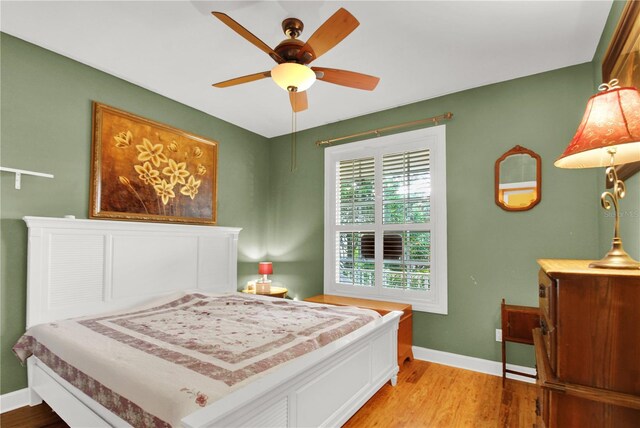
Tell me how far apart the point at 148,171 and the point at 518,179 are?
3505 millimetres

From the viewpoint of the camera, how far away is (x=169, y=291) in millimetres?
3307

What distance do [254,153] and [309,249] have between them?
5.04 ft

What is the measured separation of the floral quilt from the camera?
4.44 ft

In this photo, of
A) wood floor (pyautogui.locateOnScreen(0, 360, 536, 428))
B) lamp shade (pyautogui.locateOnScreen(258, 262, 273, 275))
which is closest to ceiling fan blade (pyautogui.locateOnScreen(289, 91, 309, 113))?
lamp shade (pyautogui.locateOnScreen(258, 262, 273, 275))

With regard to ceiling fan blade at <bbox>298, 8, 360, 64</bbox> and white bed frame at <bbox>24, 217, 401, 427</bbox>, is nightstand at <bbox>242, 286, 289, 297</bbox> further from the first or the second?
ceiling fan blade at <bbox>298, 8, 360, 64</bbox>

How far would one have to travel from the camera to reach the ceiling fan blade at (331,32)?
68.3 inches

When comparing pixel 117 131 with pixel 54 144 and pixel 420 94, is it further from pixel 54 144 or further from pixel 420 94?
→ pixel 420 94

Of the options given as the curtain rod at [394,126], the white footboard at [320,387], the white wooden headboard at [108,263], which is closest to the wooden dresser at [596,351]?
the white footboard at [320,387]

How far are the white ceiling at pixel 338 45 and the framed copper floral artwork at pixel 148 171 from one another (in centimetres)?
47

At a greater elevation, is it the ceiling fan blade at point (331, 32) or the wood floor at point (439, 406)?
the ceiling fan blade at point (331, 32)

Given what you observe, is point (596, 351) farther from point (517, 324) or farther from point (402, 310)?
point (402, 310)

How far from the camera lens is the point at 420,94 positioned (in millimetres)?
3428

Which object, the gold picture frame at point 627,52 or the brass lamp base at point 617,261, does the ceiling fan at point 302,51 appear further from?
the brass lamp base at point 617,261

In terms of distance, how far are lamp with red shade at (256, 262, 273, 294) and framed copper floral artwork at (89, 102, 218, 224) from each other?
87cm
